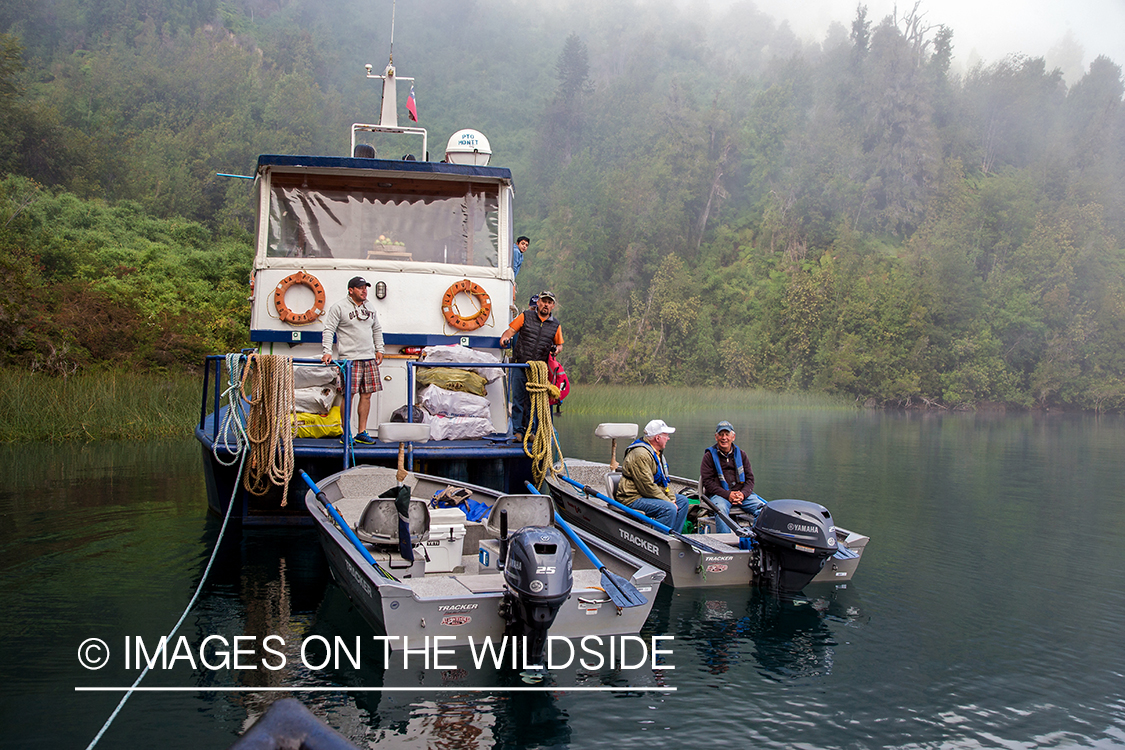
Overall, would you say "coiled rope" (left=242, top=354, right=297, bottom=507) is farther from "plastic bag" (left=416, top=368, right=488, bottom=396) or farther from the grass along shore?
the grass along shore

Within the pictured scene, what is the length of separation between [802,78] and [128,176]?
57094mm

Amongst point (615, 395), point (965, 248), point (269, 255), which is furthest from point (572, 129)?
point (269, 255)

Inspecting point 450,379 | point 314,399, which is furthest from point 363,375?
point 450,379

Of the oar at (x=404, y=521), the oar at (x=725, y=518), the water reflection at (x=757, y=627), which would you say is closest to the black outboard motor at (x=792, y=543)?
the water reflection at (x=757, y=627)

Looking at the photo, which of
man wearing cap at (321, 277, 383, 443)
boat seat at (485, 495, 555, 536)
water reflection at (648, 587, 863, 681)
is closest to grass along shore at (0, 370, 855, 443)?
man wearing cap at (321, 277, 383, 443)

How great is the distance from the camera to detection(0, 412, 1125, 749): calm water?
500 cm

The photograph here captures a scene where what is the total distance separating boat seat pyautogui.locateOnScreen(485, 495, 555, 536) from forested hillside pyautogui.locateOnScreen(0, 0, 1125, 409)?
57.3 ft

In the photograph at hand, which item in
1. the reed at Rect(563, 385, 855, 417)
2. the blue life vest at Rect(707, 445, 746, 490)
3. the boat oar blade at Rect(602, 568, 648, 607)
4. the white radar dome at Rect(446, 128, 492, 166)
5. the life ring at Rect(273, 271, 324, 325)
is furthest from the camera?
the reed at Rect(563, 385, 855, 417)

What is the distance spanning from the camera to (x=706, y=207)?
62.1m

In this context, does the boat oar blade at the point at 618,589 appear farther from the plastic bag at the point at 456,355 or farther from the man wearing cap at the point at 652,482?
the plastic bag at the point at 456,355

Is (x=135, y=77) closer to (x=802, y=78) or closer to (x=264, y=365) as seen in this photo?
(x=802, y=78)

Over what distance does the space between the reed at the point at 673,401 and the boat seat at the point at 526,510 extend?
19610 millimetres

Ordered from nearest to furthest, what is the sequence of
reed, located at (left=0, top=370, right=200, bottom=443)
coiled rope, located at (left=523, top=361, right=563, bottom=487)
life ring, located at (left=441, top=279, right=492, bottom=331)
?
coiled rope, located at (left=523, top=361, right=563, bottom=487) < life ring, located at (left=441, top=279, right=492, bottom=331) < reed, located at (left=0, top=370, right=200, bottom=443)

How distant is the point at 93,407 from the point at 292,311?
866cm
